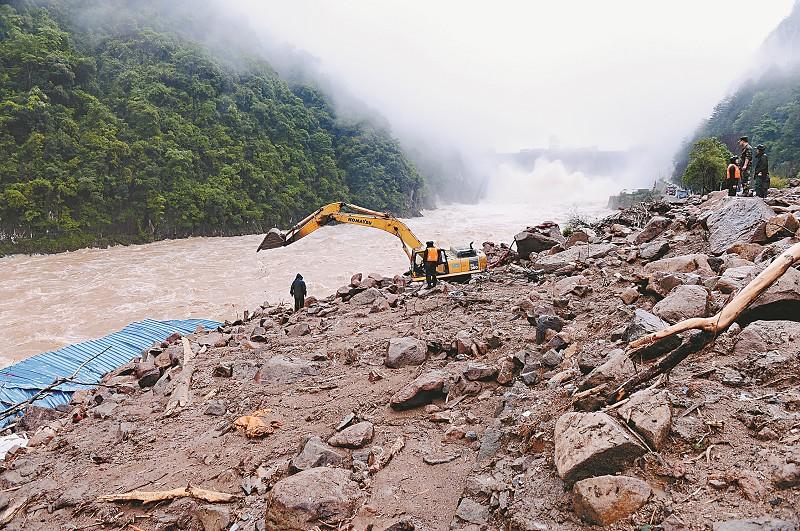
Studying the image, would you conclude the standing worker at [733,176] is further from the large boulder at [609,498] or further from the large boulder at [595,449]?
the large boulder at [609,498]

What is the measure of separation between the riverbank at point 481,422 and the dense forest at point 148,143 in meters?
31.8

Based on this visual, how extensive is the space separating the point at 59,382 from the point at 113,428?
11.6 ft

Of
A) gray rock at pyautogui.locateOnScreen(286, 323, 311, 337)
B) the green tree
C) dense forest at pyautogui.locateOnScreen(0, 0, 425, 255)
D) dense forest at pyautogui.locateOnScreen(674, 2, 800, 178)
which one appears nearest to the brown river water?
dense forest at pyautogui.locateOnScreen(0, 0, 425, 255)

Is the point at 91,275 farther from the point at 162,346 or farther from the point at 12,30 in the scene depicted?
the point at 12,30

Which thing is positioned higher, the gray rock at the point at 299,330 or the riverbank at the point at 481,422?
the riverbank at the point at 481,422

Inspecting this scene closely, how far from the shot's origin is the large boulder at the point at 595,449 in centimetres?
205

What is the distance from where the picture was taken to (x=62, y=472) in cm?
455

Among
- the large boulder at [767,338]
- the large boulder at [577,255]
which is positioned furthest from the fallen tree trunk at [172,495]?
the large boulder at [577,255]

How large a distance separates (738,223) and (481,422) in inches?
194

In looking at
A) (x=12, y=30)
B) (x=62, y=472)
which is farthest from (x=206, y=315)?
(x=12, y=30)

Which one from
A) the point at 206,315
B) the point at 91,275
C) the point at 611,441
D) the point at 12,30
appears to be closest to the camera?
the point at 611,441

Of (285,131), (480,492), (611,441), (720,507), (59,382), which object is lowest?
(59,382)

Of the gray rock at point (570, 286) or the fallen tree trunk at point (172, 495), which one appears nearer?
the fallen tree trunk at point (172, 495)

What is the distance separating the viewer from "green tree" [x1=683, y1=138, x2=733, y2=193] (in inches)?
984
